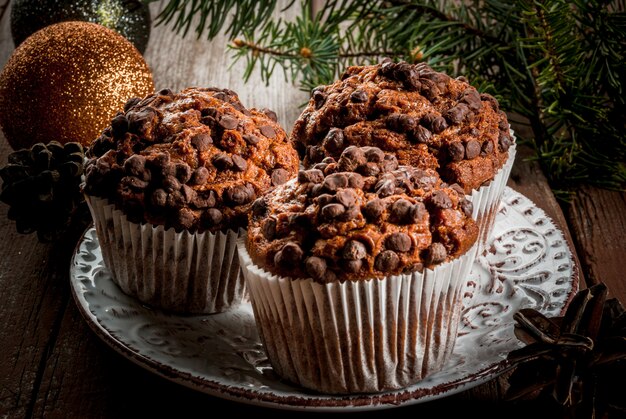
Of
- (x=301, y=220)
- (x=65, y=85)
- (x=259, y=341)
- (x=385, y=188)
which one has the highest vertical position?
(x=385, y=188)

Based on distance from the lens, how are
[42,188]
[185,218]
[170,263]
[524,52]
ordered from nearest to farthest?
[185,218]
[170,263]
[42,188]
[524,52]

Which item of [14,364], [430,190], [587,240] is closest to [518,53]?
[587,240]

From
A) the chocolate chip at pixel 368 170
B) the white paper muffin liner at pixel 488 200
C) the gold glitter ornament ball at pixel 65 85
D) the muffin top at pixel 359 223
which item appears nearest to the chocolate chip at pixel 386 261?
the muffin top at pixel 359 223

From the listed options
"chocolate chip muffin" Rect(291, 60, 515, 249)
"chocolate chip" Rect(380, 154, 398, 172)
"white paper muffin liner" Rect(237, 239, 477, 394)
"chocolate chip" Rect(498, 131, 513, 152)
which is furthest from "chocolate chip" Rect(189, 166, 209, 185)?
"chocolate chip" Rect(498, 131, 513, 152)

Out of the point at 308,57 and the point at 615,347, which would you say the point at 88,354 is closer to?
the point at 615,347

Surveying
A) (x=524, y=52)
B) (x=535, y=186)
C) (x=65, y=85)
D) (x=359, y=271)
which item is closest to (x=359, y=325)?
(x=359, y=271)

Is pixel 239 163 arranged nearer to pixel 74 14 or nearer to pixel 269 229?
pixel 269 229

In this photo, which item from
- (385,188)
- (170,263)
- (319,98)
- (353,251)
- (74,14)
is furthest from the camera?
(74,14)

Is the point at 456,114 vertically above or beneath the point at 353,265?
above
